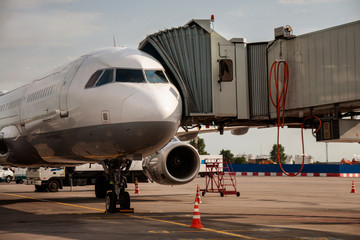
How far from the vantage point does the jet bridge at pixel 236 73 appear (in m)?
15.1

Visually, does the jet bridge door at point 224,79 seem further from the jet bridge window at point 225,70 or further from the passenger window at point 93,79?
the passenger window at point 93,79

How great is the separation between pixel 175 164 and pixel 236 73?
436 centimetres

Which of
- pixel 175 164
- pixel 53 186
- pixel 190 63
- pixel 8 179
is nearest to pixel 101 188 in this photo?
pixel 175 164

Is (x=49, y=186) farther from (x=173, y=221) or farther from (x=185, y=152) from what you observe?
(x=173, y=221)

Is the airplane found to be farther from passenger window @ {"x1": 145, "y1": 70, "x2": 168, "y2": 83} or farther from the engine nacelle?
the engine nacelle

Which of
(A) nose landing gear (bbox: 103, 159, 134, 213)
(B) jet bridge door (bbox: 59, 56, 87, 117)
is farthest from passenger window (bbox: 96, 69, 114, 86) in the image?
(A) nose landing gear (bbox: 103, 159, 134, 213)

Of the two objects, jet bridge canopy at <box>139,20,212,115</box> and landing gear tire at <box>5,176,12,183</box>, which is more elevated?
jet bridge canopy at <box>139,20,212,115</box>

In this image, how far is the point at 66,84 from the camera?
15.0 meters

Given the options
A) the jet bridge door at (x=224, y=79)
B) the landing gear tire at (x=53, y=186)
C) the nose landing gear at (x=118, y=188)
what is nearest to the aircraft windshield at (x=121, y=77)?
the nose landing gear at (x=118, y=188)

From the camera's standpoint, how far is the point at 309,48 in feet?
49.2

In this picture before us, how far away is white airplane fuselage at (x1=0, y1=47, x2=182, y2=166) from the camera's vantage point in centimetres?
1314

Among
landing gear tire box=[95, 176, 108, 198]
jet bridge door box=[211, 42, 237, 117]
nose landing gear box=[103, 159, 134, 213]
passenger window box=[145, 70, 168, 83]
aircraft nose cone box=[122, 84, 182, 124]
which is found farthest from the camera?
landing gear tire box=[95, 176, 108, 198]

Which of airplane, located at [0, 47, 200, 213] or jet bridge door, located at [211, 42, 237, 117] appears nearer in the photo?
airplane, located at [0, 47, 200, 213]

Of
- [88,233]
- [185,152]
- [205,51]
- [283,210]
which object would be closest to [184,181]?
[185,152]
